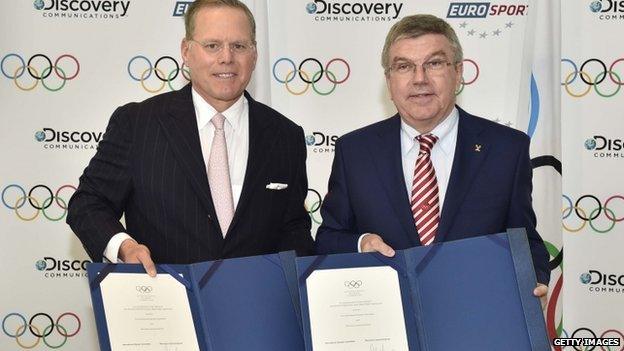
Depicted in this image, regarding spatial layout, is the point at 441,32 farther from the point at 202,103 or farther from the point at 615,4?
the point at 615,4

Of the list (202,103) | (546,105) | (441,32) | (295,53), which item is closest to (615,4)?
(546,105)

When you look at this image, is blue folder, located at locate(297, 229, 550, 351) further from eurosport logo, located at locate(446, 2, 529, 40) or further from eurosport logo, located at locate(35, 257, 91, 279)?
eurosport logo, located at locate(35, 257, 91, 279)

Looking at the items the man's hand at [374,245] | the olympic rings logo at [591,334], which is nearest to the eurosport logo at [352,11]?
the olympic rings logo at [591,334]

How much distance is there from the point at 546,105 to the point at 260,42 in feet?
6.24

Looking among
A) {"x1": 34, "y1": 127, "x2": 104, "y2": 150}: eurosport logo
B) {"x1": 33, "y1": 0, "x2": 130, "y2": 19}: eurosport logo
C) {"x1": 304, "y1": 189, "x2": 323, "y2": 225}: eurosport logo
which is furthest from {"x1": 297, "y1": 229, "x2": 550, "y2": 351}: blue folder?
{"x1": 33, "y1": 0, "x2": 130, "y2": 19}: eurosport logo

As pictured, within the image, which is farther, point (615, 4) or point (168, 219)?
point (615, 4)

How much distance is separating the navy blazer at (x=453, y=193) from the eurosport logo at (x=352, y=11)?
7.14 ft

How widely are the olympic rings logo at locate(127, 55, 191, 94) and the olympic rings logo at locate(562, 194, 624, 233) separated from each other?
271 centimetres

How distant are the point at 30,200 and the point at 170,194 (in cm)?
253

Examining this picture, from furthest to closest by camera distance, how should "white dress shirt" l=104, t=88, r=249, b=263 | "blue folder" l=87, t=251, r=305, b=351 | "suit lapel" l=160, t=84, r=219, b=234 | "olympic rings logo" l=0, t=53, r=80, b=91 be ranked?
"olympic rings logo" l=0, t=53, r=80, b=91 < "white dress shirt" l=104, t=88, r=249, b=263 < "suit lapel" l=160, t=84, r=219, b=234 < "blue folder" l=87, t=251, r=305, b=351

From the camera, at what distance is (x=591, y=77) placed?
5379 millimetres

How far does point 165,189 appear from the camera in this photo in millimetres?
3316

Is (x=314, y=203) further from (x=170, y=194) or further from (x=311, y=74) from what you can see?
(x=170, y=194)

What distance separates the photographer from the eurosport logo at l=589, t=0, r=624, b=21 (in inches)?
210
